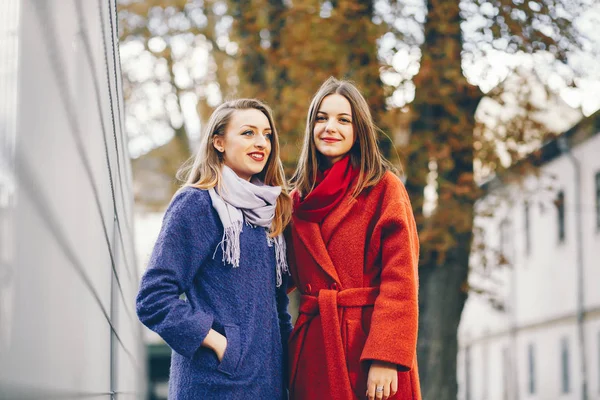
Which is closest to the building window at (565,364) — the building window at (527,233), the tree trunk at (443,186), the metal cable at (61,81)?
the building window at (527,233)

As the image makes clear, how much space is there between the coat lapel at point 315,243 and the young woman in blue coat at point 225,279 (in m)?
Answer: 0.07

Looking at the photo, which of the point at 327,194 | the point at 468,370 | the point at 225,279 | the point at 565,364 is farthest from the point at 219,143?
the point at 468,370

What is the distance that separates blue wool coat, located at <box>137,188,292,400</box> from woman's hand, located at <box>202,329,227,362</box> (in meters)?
0.02

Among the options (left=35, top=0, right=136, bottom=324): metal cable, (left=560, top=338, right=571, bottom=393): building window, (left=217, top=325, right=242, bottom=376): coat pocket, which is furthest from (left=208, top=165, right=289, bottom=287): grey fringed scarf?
(left=560, top=338, right=571, bottom=393): building window

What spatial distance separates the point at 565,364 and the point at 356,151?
2448 centimetres

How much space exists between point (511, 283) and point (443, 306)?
21753mm

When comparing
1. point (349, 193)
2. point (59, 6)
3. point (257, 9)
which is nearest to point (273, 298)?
point (349, 193)

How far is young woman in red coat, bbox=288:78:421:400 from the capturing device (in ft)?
10.3

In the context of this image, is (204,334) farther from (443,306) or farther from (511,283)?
(511,283)

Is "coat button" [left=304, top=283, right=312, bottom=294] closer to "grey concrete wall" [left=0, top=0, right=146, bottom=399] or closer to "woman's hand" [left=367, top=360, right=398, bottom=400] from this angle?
"woman's hand" [left=367, top=360, right=398, bottom=400]

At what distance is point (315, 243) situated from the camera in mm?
3316

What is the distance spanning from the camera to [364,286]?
10.8ft

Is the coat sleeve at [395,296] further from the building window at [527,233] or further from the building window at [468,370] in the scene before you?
the building window at [468,370]

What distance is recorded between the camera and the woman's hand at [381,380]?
3.09 m
